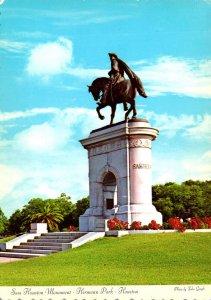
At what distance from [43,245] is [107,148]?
6.12 metres

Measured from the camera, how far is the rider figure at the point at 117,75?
24.8 metres

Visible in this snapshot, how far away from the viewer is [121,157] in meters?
24.7

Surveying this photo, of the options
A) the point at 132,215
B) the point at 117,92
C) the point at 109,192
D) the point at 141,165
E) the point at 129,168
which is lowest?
the point at 132,215

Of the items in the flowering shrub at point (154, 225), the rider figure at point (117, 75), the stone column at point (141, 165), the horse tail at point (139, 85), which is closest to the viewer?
the flowering shrub at point (154, 225)

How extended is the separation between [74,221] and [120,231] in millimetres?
36891

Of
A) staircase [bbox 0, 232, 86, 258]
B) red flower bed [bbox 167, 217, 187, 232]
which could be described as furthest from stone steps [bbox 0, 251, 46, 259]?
red flower bed [bbox 167, 217, 187, 232]

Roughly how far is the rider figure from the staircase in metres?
7.24

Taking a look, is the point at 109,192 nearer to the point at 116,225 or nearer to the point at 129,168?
the point at 129,168

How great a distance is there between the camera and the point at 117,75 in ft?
84.6

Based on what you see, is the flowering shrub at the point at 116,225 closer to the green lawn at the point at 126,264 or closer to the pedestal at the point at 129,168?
the pedestal at the point at 129,168

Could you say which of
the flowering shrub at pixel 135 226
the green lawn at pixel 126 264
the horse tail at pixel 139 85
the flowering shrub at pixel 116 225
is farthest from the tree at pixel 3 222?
the green lawn at pixel 126 264


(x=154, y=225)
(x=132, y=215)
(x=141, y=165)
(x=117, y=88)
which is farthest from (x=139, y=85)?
(x=154, y=225)

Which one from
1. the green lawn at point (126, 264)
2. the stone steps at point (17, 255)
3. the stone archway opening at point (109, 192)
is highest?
the stone archway opening at point (109, 192)

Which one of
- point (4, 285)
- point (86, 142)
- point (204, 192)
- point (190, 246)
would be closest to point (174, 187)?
point (204, 192)
